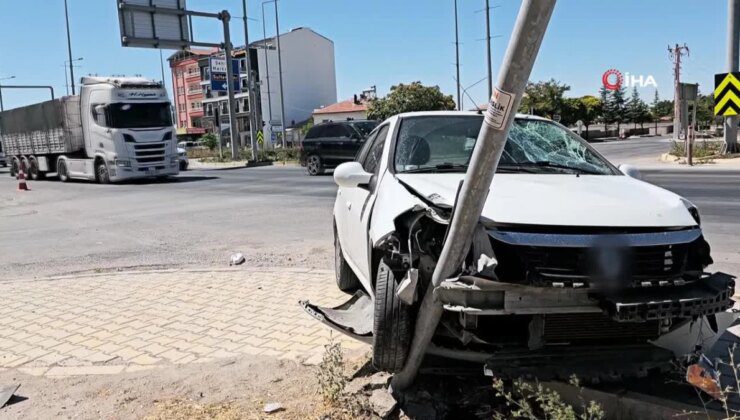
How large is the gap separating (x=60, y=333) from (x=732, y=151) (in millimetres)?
24301

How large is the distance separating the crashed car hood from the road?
12.1 ft

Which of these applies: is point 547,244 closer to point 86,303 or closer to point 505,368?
point 505,368

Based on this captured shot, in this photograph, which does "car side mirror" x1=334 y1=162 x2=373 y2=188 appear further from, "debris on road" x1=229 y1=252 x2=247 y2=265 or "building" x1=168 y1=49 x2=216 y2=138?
"building" x1=168 y1=49 x2=216 y2=138

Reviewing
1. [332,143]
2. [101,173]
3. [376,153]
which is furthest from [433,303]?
[101,173]

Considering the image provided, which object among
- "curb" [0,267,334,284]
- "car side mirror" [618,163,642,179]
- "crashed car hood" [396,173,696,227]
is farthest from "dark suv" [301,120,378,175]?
"crashed car hood" [396,173,696,227]

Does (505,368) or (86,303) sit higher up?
(505,368)

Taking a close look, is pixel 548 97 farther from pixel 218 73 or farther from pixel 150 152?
pixel 150 152

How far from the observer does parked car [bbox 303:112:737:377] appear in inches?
105

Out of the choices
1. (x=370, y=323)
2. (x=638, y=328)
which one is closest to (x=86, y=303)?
(x=370, y=323)

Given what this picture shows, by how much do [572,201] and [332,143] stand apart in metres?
19.1

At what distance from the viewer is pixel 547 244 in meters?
2.71

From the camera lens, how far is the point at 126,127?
854 inches

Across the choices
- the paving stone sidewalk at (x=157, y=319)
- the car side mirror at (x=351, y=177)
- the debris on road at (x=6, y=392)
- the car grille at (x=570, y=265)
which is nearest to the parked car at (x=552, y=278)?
the car grille at (x=570, y=265)

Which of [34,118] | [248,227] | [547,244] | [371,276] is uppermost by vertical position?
[34,118]
